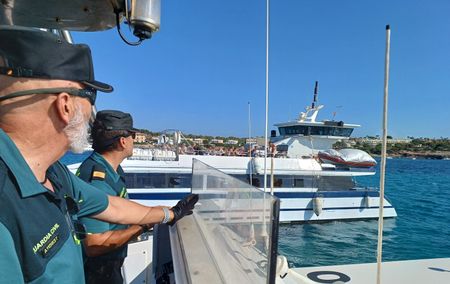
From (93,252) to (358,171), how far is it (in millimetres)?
16310

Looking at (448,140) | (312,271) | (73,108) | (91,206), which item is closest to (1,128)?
(73,108)

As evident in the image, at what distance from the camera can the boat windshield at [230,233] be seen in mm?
1099

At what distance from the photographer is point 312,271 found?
337 cm

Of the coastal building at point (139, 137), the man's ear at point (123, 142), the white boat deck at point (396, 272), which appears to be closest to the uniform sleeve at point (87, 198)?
the man's ear at point (123, 142)

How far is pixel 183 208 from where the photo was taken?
2.57m

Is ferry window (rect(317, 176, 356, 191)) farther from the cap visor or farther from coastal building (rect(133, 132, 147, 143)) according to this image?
the cap visor

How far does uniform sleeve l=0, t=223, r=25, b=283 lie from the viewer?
2.36 feet

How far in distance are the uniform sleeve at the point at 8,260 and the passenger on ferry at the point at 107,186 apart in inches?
43.6

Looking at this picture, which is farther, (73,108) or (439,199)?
(439,199)

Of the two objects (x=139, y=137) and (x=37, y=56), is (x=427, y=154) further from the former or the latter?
(x=37, y=56)

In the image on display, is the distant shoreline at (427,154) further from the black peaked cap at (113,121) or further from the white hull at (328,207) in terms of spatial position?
Result: the black peaked cap at (113,121)

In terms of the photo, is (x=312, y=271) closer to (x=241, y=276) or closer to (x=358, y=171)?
(x=241, y=276)

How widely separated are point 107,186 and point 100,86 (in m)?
1.14

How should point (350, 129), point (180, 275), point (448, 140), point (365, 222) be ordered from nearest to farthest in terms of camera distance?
1. point (180, 275)
2. point (365, 222)
3. point (350, 129)
4. point (448, 140)
